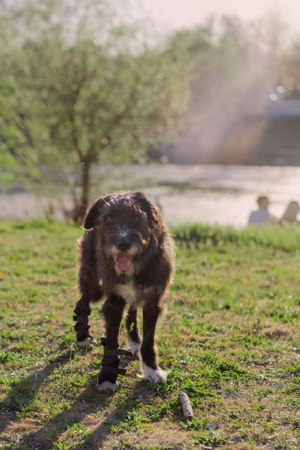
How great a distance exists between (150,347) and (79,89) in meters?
15.5

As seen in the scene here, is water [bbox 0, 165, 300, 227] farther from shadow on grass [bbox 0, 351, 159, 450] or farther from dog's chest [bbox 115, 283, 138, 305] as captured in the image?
shadow on grass [bbox 0, 351, 159, 450]

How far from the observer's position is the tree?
1948 centimetres

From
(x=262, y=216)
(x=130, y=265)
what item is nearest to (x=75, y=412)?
(x=130, y=265)

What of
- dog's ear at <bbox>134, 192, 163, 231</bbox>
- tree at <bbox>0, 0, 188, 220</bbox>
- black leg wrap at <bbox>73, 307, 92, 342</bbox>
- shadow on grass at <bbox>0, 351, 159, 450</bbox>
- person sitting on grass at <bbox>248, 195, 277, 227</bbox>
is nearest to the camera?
shadow on grass at <bbox>0, 351, 159, 450</bbox>

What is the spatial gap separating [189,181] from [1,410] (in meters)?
32.8

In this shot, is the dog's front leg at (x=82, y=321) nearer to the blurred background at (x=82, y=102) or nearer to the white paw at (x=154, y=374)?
the white paw at (x=154, y=374)

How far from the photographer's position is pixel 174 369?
5852mm

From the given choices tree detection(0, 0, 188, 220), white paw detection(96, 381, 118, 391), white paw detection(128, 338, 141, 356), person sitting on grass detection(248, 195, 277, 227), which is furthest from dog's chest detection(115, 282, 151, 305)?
tree detection(0, 0, 188, 220)

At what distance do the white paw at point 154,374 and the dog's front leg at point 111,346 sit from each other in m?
0.29

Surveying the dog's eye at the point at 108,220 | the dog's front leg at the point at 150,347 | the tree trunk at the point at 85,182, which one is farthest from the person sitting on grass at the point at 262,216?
the dog's eye at the point at 108,220

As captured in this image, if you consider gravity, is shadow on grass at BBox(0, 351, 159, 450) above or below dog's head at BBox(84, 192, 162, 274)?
below

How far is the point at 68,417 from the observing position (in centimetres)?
496

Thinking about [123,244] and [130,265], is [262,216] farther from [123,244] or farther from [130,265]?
[123,244]

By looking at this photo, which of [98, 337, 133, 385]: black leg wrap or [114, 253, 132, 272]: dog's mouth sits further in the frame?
[98, 337, 133, 385]: black leg wrap
